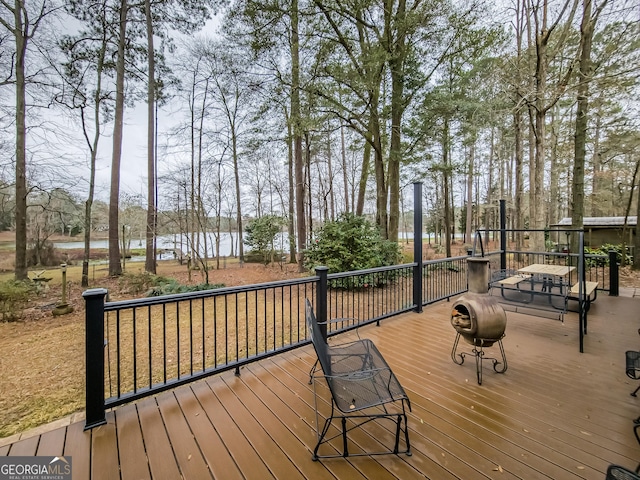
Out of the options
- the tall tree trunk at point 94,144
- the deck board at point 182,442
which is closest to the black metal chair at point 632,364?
the deck board at point 182,442

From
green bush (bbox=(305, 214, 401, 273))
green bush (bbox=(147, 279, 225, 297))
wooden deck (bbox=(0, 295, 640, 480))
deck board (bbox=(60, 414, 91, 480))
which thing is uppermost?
green bush (bbox=(305, 214, 401, 273))

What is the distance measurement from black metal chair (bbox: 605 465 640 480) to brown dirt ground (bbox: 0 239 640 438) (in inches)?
153

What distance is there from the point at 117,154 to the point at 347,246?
26.9 feet

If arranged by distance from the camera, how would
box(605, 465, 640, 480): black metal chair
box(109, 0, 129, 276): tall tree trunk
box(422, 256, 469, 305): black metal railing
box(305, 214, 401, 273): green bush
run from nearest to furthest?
1. box(605, 465, 640, 480): black metal chair
2. box(422, 256, 469, 305): black metal railing
3. box(305, 214, 401, 273): green bush
4. box(109, 0, 129, 276): tall tree trunk

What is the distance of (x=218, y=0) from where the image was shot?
8.20 m

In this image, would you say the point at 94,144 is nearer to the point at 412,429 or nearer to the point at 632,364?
the point at 412,429

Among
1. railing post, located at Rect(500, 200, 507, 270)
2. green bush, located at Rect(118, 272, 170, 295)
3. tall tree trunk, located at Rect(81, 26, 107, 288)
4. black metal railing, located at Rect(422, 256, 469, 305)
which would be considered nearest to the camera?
black metal railing, located at Rect(422, 256, 469, 305)

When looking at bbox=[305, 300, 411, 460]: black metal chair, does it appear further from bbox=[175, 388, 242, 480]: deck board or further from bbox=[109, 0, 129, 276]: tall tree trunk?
bbox=[109, 0, 129, 276]: tall tree trunk

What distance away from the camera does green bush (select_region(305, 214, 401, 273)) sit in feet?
21.7

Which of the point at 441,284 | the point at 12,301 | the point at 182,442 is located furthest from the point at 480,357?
the point at 12,301

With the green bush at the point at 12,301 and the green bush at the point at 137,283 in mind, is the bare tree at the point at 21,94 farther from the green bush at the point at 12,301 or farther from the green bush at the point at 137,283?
the green bush at the point at 137,283

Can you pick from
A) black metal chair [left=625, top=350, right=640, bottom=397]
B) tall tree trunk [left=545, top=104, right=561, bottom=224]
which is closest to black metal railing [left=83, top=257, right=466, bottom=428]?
black metal chair [left=625, top=350, right=640, bottom=397]

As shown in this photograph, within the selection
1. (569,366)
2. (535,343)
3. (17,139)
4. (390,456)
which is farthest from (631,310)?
(17,139)

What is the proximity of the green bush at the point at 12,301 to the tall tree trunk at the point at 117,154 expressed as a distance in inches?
114
